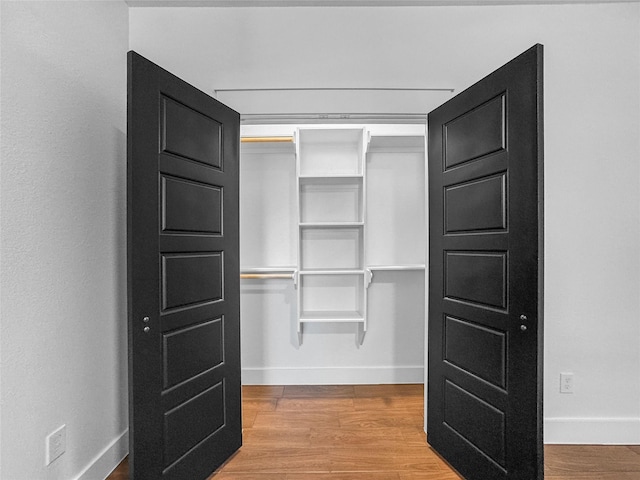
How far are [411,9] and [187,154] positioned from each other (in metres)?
1.75

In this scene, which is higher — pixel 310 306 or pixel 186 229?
pixel 186 229

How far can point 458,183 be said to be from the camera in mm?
2086

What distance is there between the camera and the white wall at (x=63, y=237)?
150 centimetres

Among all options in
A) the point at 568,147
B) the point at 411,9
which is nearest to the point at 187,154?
the point at 411,9

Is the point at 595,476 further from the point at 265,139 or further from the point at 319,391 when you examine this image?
the point at 265,139

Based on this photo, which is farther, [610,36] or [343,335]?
[343,335]

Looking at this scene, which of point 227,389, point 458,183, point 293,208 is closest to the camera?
point 458,183

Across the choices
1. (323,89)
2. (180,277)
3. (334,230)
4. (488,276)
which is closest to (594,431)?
(488,276)

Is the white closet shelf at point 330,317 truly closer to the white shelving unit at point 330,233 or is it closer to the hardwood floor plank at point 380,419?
the white shelving unit at point 330,233

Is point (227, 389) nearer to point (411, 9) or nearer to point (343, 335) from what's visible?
point (343, 335)

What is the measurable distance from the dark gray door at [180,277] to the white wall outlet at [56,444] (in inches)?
13.5

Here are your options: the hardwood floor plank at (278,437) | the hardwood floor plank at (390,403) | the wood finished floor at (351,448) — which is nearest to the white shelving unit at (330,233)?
the hardwood floor plank at (390,403)

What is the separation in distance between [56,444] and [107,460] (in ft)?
1.61

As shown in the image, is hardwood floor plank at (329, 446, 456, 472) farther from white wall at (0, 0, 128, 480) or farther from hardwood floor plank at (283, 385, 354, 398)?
white wall at (0, 0, 128, 480)
